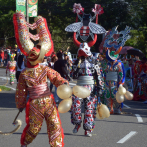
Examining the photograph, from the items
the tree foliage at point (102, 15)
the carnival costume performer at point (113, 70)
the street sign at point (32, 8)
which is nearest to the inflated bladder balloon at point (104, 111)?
the carnival costume performer at point (113, 70)

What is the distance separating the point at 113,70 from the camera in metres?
9.32

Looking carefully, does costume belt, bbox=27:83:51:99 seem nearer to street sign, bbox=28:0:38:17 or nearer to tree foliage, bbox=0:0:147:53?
street sign, bbox=28:0:38:17

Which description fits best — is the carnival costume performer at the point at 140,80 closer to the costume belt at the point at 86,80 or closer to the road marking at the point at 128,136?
the road marking at the point at 128,136

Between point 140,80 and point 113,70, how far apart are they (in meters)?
4.13

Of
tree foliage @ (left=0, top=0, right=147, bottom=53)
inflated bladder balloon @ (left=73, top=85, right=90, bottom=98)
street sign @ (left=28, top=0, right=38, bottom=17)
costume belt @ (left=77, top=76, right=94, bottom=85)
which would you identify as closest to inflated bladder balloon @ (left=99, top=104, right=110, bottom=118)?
costume belt @ (left=77, top=76, right=94, bottom=85)

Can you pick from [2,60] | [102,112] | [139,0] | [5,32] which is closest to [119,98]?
[102,112]

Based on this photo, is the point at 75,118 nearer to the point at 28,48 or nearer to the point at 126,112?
the point at 28,48

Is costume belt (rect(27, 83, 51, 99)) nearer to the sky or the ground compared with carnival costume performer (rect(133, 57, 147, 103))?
nearer to the sky

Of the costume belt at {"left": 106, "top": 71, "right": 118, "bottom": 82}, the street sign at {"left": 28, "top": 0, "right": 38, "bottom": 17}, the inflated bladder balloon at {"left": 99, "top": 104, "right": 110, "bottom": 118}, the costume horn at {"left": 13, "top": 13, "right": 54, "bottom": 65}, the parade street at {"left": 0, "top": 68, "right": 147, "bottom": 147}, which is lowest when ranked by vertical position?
the parade street at {"left": 0, "top": 68, "right": 147, "bottom": 147}

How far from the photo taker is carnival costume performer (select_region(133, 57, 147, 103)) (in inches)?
500

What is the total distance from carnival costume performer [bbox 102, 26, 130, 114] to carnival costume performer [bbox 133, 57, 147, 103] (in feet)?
11.2

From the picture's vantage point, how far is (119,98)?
8.02 m

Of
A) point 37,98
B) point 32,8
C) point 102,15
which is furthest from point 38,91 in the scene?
point 102,15

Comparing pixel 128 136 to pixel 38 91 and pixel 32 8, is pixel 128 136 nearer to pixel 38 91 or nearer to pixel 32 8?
pixel 38 91
